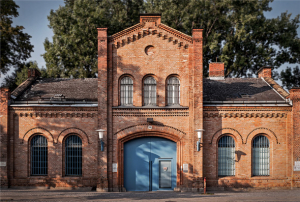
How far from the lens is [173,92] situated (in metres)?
18.4

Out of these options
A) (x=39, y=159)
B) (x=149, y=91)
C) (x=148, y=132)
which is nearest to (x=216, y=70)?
(x=149, y=91)

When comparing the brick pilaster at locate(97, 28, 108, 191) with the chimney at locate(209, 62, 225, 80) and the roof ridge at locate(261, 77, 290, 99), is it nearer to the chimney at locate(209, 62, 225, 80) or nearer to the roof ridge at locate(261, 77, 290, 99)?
the chimney at locate(209, 62, 225, 80)

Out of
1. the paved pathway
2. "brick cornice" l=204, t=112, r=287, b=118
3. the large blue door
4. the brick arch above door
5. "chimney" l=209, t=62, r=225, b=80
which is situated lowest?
the paved pathway

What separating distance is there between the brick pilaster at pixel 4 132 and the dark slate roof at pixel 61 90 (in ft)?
3.06

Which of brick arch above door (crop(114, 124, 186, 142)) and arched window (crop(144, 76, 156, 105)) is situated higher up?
arched window (crop(144, 76, 156, 105))

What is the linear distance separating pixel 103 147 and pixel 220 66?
11799mm

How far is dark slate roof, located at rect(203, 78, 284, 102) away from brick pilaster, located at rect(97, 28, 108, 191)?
6316 mm

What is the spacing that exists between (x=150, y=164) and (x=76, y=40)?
18.4 metres

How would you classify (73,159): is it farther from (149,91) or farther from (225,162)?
(225,162)

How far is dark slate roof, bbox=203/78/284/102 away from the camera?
19453 mm

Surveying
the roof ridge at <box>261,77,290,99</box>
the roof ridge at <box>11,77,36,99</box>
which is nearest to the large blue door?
the roof ridge at <box>11,77,36,99</box>

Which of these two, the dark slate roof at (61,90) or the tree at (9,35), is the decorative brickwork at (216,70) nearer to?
the dark slate roof at (61,90)

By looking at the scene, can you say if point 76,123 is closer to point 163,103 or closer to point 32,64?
point 163,103

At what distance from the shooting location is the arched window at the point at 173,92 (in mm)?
18391
